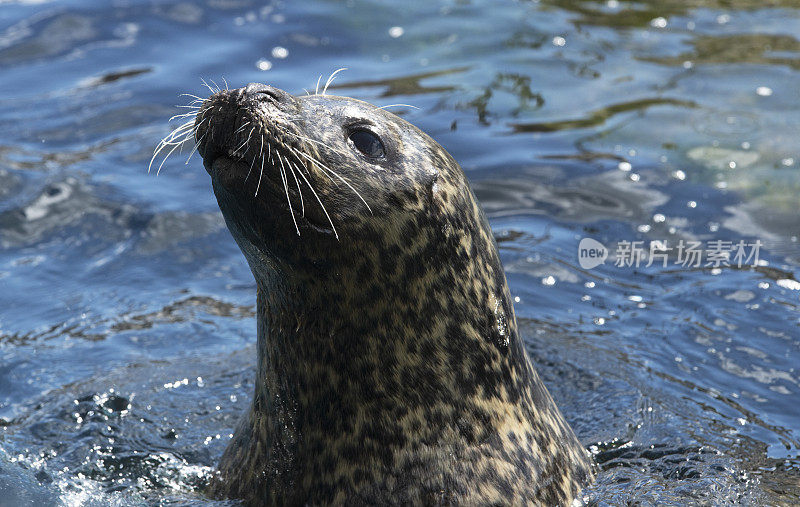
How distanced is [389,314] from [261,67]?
7.53 meters

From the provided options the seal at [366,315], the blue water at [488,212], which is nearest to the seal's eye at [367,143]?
the seal at [366,315]

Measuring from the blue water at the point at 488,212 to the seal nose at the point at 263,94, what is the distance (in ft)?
6.33

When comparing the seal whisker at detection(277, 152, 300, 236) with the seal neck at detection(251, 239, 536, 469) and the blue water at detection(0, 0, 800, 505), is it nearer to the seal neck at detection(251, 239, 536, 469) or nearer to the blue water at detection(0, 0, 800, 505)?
the seal neck at detection(251, 239, 536, 469)

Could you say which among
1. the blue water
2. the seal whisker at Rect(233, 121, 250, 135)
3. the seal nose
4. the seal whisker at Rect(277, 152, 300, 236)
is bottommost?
the blue water

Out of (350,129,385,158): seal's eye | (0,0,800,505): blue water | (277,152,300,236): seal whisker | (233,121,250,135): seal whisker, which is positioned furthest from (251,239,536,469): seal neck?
(0,0,800,505): blue water

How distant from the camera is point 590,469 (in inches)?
189

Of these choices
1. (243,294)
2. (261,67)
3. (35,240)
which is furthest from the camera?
(261,67)

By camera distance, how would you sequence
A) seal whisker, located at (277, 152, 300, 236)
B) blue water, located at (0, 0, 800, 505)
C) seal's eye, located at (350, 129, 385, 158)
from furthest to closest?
blue water, located at (0, 0, 800, 505), seal's eye, located at (350, 129, 385, 158), seal whisker, located at (277, 152, 300, 236)

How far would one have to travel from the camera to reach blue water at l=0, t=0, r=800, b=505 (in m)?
5.48

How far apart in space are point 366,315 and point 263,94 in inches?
35.8

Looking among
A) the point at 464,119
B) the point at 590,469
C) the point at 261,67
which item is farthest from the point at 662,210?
the point at 261,67

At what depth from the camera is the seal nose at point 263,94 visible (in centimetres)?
381

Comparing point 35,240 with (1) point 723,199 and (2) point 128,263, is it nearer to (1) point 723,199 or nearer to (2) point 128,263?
(2) point 128,263

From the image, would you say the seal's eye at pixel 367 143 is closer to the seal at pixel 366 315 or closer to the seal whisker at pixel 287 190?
the seal at pixel 366 315
